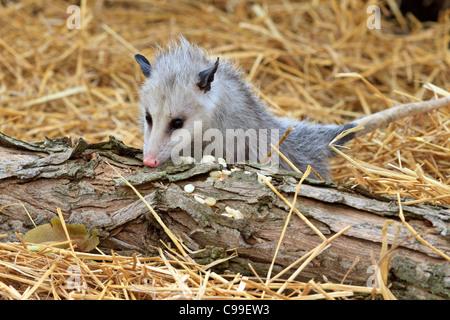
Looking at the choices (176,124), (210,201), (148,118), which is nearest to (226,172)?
(210,201)

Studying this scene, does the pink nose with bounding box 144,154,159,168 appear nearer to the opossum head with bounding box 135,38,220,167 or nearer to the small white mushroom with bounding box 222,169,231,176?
the opossum head with bounding box 135,38,220,167

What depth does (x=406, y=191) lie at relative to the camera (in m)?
2.17

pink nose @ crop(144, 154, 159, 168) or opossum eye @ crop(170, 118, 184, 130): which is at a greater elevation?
opossum eye @ crop(170, 118, 184, 130)

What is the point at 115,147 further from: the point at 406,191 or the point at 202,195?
the point at 406,191

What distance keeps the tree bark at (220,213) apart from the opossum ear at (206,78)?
522mm

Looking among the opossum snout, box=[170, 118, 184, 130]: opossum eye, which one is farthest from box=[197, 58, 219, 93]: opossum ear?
the opossum snout

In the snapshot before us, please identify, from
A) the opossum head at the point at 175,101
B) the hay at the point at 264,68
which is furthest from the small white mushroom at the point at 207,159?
the hay at the point at 264,68

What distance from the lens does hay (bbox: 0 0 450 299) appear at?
2.93 meters

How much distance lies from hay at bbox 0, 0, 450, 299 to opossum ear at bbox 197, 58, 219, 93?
0.76 m

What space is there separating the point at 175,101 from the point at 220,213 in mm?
706

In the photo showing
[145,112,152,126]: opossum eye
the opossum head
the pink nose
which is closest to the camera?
the pink nose

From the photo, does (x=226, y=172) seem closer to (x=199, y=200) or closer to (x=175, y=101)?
(x=199, y=200)

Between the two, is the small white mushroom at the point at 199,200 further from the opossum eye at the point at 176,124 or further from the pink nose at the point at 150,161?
the opossum eye at the point at 176,124

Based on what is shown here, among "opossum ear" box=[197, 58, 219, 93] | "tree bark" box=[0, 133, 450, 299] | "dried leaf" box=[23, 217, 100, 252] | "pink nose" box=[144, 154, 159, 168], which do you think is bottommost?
"dried leaf" box=[23, 217, 100, 252]
